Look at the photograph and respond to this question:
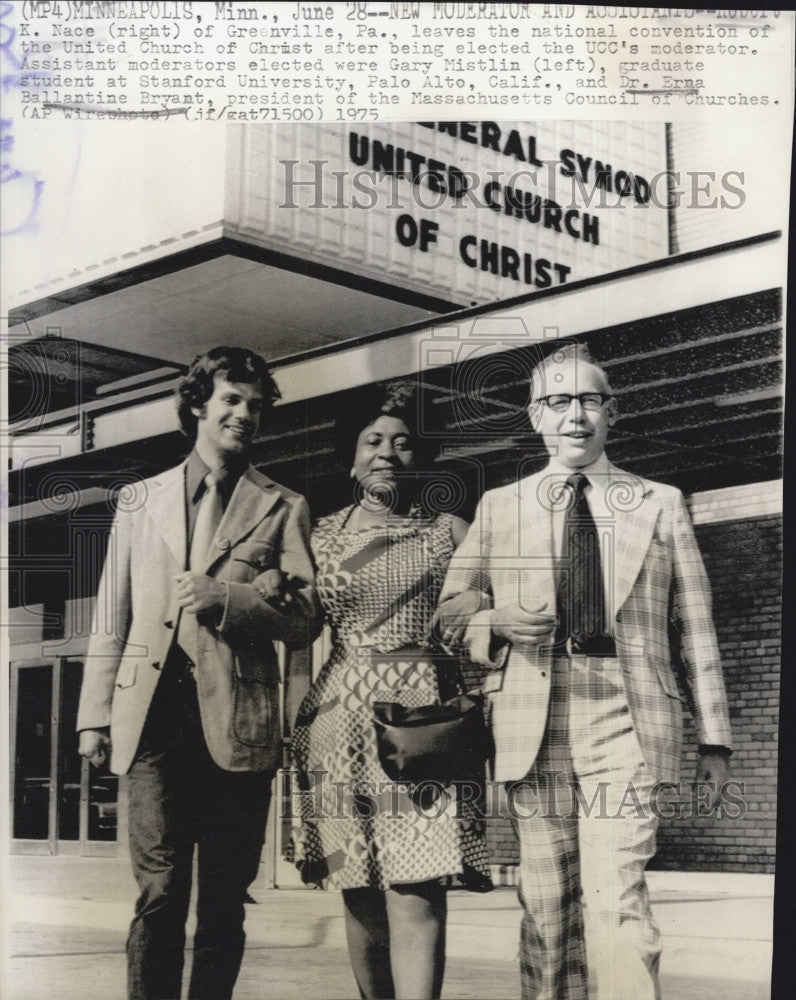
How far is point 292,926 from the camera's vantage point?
443 centimetres

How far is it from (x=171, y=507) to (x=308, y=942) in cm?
177

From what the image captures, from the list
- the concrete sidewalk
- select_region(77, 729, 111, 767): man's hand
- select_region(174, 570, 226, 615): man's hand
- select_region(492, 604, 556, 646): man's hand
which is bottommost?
the concrete sidewalk

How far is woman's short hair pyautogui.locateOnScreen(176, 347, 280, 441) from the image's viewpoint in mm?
4621

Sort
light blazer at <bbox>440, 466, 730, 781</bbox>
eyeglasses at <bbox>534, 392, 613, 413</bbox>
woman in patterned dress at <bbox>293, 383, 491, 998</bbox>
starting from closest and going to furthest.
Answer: woman in patterned dress at <bbox>293, 383, 491, 998</bbox> → light blazer at <bbox>440, 466, 730, 781</bbox> → eyeglasses at <bbox>534, 392, 613, 413</bbox>

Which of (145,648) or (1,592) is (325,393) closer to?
(145,648)

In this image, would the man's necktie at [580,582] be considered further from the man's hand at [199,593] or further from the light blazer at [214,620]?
the man's hand at [199,593]

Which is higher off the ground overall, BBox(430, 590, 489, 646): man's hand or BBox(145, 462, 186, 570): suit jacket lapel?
BBox(145, 462, 186, 570): suit jacket lapel

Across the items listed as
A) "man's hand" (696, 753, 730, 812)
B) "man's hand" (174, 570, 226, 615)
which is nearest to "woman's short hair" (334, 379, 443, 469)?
"man's hand" (174, 570, 226, 615)

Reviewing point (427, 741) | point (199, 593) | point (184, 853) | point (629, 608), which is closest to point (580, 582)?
point (629, 608)

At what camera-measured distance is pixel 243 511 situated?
461 centimetres

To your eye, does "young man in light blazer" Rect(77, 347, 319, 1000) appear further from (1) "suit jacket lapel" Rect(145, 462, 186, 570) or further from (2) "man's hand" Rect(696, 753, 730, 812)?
(2) "man's hand" Rect(696, 753, 730, 812)

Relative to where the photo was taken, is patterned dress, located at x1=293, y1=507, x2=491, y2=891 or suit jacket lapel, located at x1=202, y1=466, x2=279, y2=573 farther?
suit jacket lapel, located at x1=202, y1=466, x2=279, y2=573

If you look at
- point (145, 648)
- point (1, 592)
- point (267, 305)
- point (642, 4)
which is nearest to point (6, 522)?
point (1, 592)

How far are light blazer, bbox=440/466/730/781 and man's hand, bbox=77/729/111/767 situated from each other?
1.43 m
